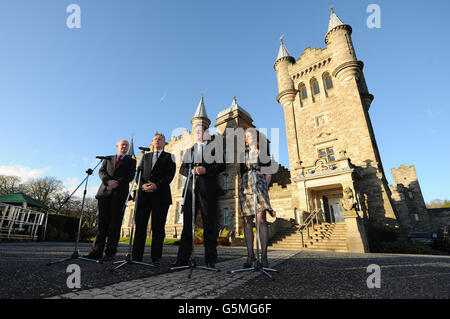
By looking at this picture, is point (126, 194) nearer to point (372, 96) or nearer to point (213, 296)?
point (213, 296)

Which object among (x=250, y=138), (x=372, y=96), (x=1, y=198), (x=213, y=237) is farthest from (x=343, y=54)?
(x=1, y=198)

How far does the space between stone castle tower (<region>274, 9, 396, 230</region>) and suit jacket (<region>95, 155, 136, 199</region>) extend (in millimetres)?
12746

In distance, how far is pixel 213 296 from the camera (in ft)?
6.33

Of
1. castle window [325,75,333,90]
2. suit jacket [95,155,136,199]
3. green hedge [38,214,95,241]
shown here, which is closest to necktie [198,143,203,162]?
suit jacket [95,155,136,199]

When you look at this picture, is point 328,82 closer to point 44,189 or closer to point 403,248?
point 403,248

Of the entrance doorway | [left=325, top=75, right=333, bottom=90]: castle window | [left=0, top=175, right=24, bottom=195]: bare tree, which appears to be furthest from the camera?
[left=0, top=175, right=24, bottom=195]: bare tree

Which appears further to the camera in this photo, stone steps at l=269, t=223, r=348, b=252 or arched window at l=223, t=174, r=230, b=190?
arched window at l=223, t=174, r=230, b=190

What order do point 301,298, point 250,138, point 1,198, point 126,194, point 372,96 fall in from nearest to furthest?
point 301,298
point 250,138
point 126,194
point 1,198
point 372,96

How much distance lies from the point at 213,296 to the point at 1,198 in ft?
56.6

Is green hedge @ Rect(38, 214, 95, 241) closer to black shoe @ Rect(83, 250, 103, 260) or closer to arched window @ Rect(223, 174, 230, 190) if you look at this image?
black shoe @ Rect(83, 250, 103, 260)

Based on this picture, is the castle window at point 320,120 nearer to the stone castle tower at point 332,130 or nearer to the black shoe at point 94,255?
the stone castle tower at point 332,130

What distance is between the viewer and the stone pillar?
348 inches

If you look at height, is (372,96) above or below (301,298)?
above

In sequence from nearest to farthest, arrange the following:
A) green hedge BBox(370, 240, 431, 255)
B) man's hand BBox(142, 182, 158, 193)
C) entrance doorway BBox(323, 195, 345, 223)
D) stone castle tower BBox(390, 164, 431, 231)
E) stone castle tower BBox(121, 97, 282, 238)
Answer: man's hand BBox(142, 182, 158, 193) < green hedge BBox(370, 240, 431, 255) < entrance doorway BBox(323, 195, 345, 223) < stone castle tower BBox(121, 97, 282, 238) < stone castle tower BBox(390, 164, 431, 231)
